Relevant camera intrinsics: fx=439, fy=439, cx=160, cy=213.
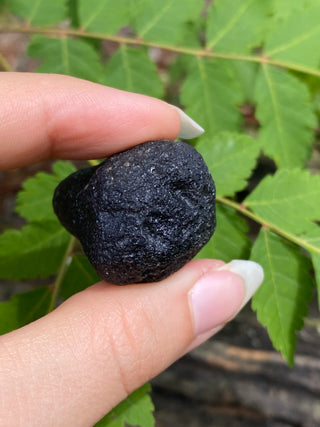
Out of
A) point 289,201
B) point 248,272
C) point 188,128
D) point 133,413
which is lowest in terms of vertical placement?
point 133,413

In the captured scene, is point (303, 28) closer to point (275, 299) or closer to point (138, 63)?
point (138, 63)

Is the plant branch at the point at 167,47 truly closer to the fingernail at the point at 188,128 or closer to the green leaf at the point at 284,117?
the green leaf at the point at 284,117

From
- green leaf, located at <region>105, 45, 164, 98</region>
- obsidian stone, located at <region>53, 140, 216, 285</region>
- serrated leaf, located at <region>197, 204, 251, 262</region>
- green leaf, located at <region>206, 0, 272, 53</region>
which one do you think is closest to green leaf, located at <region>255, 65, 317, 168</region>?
green leaf, located at <region>206, 0, 272, 53</region>

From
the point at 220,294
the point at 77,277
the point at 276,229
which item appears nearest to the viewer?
the point at 220,294

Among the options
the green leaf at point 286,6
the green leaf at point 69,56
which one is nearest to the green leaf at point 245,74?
the green leaf at point 286,6

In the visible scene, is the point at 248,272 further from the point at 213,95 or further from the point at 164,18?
the point at 164,18

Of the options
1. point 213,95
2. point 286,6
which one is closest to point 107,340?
point 213,95

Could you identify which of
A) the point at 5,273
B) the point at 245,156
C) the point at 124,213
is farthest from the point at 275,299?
the point at 5,273
